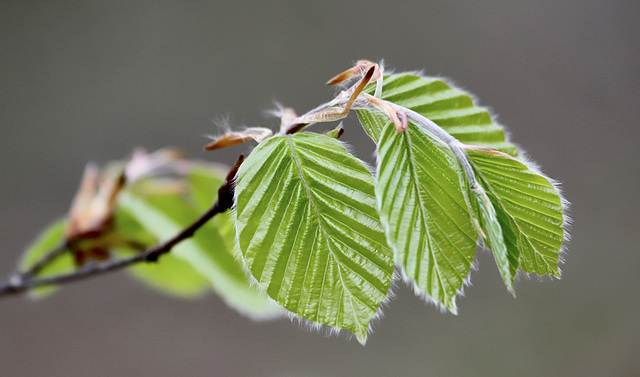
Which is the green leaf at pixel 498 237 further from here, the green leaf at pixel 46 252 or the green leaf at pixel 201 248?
the green leaf at pixel 46 252

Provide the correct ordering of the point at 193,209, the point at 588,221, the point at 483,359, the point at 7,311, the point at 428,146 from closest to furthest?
the point at 428,146
the point at 193,209
the point at 7,311
the point at 483,359
the point at 588,221

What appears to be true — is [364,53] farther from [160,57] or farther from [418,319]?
[418,319]

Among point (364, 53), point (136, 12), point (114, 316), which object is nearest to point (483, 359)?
point (364, 53)

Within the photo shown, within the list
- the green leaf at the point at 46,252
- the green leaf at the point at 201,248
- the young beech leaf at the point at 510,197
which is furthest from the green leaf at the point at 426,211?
the green leaf at the point at 46,252

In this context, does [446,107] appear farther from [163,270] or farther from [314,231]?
[163,270]

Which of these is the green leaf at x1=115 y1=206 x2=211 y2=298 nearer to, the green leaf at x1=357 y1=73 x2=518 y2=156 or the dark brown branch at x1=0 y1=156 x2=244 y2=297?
the dark brown branch at x1=0 y1=156 x2=244 y2=297

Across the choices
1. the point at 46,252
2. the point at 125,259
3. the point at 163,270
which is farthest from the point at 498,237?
the point at 46,252
